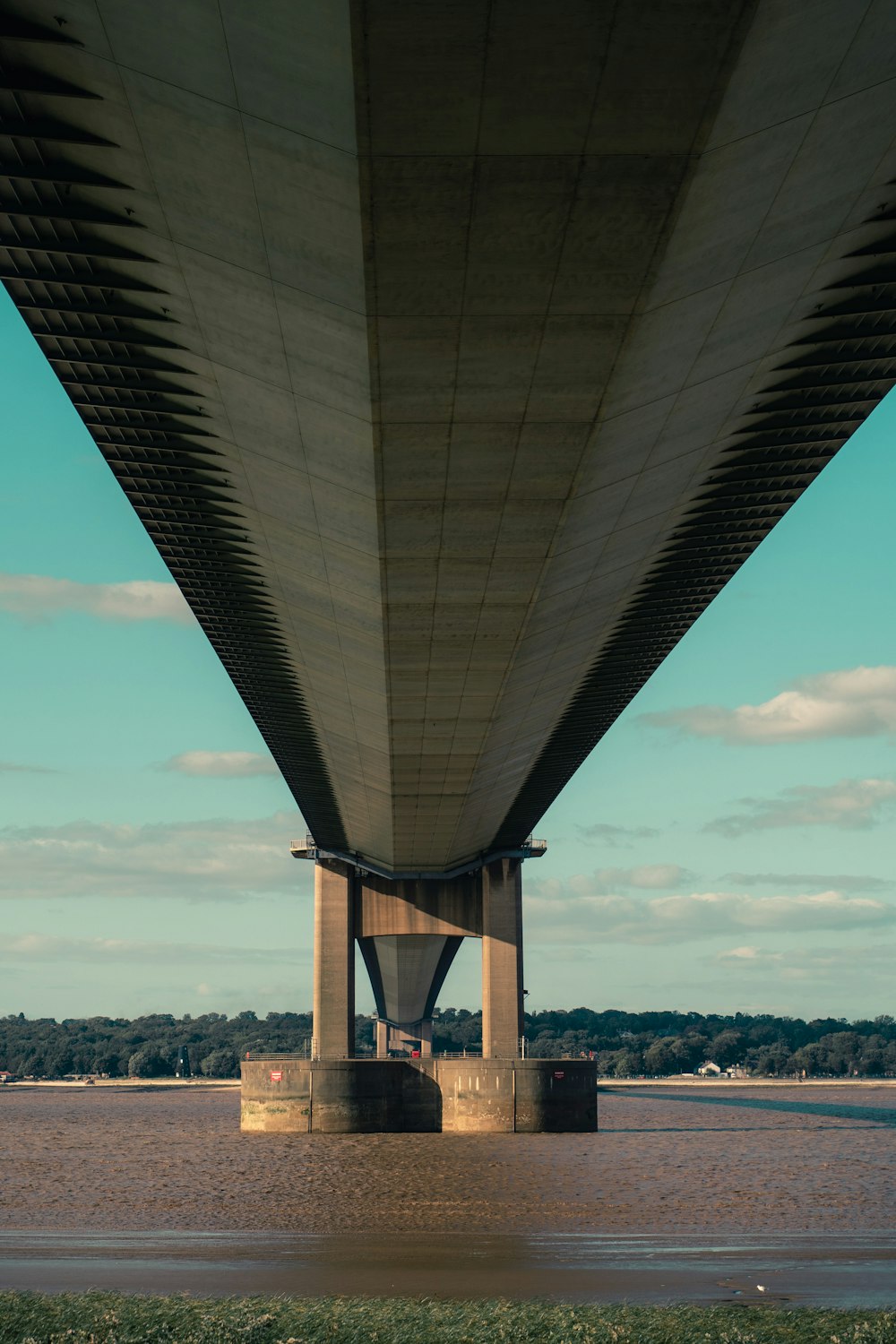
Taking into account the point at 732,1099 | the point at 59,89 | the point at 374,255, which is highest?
the point at 59,89

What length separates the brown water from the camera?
21969 mm

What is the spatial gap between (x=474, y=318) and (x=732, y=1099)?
125945 millimetres

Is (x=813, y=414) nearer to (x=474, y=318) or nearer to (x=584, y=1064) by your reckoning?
(x=474, y=318)

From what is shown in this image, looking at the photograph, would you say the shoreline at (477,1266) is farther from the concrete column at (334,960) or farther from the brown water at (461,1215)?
the concrete column at (334,960)

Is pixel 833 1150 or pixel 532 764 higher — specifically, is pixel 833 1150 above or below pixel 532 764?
below

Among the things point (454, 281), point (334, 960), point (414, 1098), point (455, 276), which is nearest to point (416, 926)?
point (334, 960)

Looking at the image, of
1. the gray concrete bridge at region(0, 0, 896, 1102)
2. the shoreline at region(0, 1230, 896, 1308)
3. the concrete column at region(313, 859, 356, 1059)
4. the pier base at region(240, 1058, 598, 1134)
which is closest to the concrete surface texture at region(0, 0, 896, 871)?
the gray concrete bridge at region(0, 0, 896, 1102)

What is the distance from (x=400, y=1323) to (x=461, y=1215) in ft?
54.0

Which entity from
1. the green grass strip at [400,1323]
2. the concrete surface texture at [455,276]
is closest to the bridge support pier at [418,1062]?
the concrete surface texture at [455,276]

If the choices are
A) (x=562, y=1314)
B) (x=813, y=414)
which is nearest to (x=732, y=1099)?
(x=813, y=414)

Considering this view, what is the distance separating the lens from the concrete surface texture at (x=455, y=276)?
15438 millimetres

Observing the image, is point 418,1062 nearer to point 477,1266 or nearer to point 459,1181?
point 459,1181

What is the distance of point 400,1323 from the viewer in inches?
675

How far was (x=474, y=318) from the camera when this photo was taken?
20.9 meters
